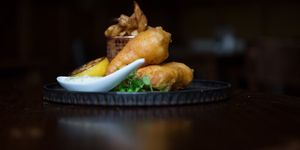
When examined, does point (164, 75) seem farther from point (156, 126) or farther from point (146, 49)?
point (156, 126)

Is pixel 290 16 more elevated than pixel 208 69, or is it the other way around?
pixel 290 16

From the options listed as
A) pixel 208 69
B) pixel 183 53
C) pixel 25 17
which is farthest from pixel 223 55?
pixel 25 17

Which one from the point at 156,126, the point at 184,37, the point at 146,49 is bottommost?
the point at 184,37

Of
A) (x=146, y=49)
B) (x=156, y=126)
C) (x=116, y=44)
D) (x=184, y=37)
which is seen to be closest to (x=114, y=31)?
(x=116, y=44)

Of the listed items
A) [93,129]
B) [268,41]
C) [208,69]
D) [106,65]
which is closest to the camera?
[93,129]

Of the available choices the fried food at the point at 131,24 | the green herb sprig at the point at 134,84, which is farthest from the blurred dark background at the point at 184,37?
the green herb sprig at the point at 134,84

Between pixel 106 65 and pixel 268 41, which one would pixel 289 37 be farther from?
pixel 106 65

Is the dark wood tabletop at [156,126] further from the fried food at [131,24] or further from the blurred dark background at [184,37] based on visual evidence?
the blurred dark background at [184,37]
